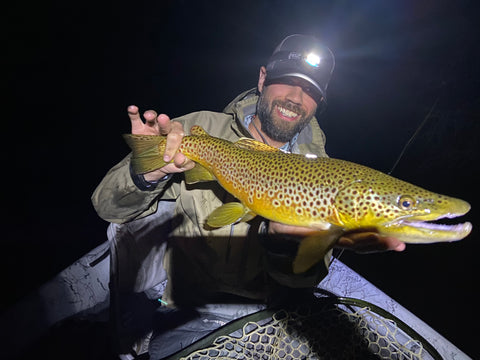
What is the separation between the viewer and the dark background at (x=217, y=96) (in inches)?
248

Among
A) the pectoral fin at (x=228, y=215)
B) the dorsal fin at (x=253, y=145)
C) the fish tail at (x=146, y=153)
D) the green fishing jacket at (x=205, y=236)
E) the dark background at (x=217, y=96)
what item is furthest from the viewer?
the dark background at (x=217, y=96)

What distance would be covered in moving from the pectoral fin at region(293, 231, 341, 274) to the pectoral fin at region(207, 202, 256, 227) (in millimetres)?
485

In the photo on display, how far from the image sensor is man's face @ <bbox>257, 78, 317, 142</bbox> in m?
2.77

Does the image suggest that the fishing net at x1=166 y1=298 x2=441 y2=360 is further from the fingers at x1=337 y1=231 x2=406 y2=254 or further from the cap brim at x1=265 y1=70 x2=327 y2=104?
the cap brim at x1=265 y1=70 x2=327 y2=104

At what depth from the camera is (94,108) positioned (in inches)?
527

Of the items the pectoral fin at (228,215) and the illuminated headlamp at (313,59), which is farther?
the illuminated headlamp at (313,59)

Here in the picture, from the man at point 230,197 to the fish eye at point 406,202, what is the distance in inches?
9.2

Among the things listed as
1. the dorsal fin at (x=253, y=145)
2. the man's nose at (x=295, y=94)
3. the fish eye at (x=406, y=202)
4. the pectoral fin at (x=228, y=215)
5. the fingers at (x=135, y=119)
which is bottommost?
the pectoral fin at (x=228, y=215)

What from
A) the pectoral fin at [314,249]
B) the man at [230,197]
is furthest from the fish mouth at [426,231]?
the pectoral fin at [314,249]

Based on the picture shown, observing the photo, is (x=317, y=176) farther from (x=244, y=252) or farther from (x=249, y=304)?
(x=249, y=304)

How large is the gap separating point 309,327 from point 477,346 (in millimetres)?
6082

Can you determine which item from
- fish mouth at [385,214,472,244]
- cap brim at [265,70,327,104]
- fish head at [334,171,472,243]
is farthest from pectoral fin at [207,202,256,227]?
cap brim at [265,70,327,104]

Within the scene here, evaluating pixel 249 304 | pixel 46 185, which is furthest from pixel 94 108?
pixel 249 304

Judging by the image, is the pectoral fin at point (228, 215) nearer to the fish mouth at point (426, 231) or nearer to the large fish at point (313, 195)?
the large fish at point (313, 195)
